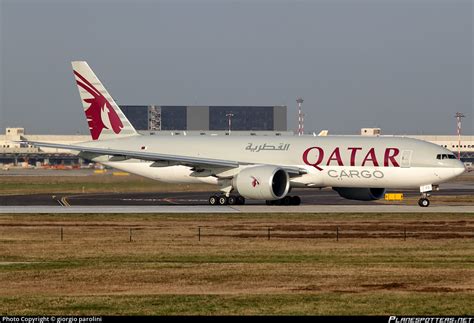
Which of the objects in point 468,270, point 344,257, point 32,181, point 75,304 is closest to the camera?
point 75,304

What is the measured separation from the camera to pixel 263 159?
70.2 meters

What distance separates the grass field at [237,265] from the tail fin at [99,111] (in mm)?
17234

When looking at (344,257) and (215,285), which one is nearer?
(215,285)

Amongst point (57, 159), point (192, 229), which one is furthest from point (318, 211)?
point (57, 159)

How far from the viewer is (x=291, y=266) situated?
37.4 meters

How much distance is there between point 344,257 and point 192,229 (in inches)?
519

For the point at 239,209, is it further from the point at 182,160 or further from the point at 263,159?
the point at 263,159

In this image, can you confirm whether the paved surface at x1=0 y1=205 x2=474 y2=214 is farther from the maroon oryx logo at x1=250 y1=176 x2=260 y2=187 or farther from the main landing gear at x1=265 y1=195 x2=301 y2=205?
the main landing gear at x1=265 y1=195 x2=301 y2=205

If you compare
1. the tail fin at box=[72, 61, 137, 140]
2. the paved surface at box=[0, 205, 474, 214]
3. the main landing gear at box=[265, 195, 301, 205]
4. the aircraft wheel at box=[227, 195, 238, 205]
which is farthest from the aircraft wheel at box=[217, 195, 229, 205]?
the tail fin at box=[72, 61, 137, 140]

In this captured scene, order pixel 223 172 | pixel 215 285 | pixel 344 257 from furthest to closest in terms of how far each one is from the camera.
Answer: pixel 223 172 < pixel 344 257 < pixel 215 285

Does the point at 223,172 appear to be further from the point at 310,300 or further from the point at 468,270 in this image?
the point at 310,300

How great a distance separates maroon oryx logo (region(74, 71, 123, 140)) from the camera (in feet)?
248

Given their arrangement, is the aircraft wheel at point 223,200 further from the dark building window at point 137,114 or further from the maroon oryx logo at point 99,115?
the dark building window at point 137,114

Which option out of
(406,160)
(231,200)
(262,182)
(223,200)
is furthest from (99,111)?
(406,160)
